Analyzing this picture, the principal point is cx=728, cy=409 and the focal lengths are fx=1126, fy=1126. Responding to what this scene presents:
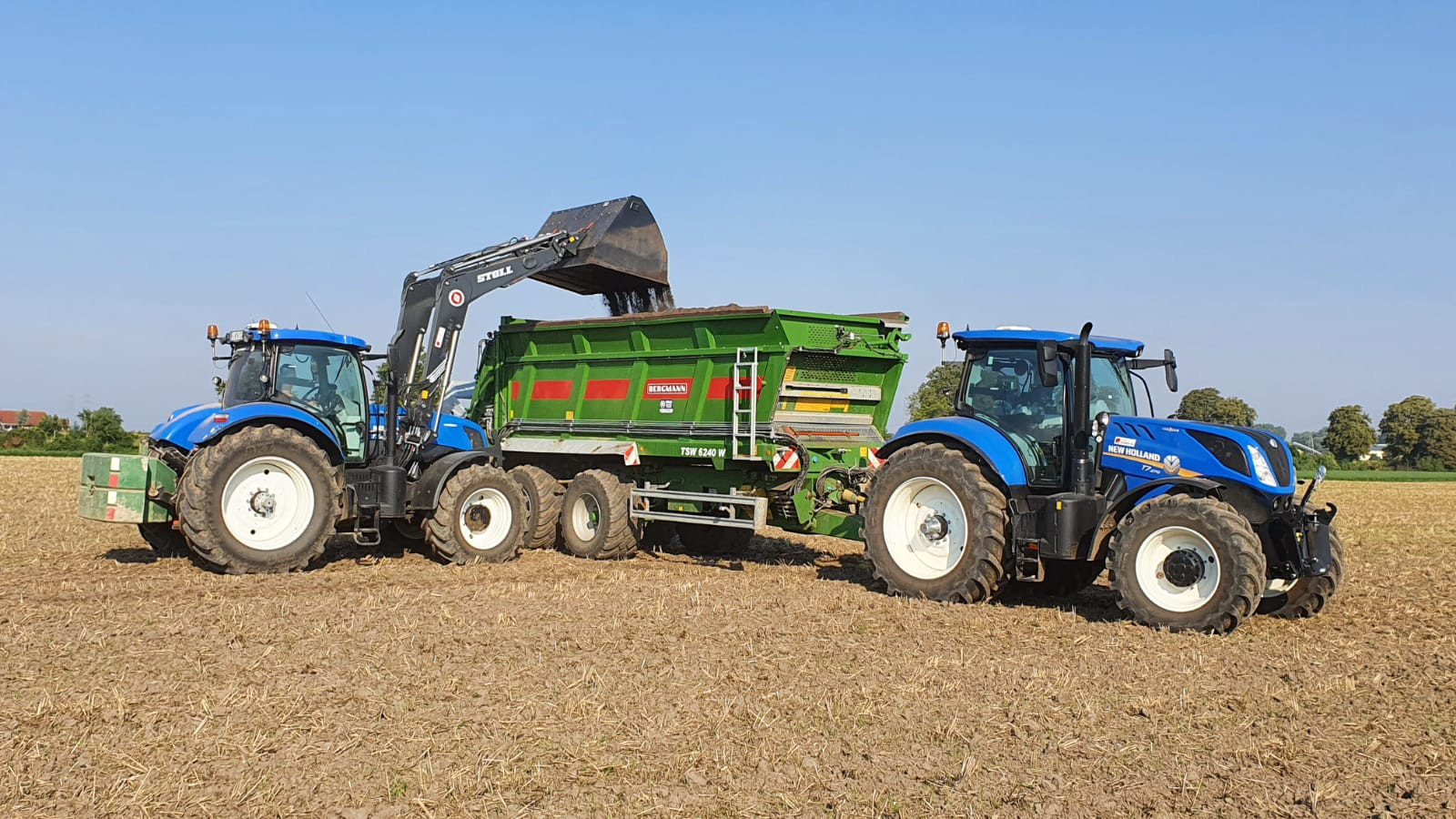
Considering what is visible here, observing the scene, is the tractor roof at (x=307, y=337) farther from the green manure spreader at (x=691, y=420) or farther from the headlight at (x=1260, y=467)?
the headlight at (x=1260, y=467)

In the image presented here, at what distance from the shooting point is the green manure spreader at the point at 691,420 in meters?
11.0

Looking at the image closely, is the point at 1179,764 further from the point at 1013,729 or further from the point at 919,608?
the point at 919,608

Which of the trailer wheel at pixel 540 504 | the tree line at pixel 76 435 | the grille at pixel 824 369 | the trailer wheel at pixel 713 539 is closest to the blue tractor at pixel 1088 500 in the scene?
the grille at pixel 824 369

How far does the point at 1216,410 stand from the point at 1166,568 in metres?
2.18

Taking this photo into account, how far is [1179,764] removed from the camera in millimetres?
4938

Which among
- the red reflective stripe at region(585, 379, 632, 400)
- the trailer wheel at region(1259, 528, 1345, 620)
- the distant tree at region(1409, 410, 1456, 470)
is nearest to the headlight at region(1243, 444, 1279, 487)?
the trailer wheel at region(1259, 528, 1345, 620)

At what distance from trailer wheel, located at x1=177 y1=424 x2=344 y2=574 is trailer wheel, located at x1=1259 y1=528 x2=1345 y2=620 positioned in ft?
26.2

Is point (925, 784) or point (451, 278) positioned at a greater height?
point (451, 278)

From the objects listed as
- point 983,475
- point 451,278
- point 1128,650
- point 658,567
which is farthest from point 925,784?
point 451,278

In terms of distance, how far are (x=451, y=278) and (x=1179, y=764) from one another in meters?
9.47

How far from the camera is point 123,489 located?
985 centimetres

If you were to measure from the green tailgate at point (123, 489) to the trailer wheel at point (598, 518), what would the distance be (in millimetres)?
4075

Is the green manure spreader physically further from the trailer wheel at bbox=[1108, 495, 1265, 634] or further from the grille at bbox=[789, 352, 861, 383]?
the trailer wheel at bbox=[1108, 495, 1265, 634]

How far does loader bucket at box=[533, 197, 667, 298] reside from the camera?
12297 mm
